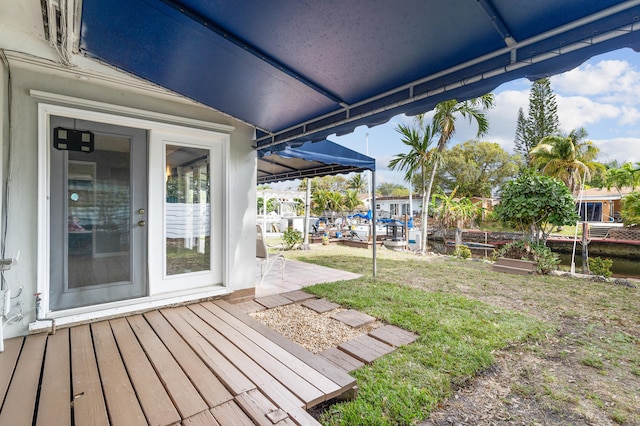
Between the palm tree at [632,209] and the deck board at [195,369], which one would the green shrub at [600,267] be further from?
the palm tree at [632,209]

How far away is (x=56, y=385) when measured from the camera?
1.92m

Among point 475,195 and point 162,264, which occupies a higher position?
point 475,195

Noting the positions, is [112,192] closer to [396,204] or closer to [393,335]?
[393,335]

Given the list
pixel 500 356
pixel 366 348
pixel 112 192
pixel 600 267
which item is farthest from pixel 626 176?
pixel 112 192

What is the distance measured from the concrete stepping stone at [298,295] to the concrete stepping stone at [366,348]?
1428 millimetres

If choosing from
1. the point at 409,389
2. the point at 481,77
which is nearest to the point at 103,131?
the point at 481,77

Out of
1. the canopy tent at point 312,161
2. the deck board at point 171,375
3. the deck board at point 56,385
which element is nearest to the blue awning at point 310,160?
the canopy tent at point 312,161

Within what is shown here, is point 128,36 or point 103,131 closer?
point 128,36

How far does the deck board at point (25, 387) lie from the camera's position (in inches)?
64.2

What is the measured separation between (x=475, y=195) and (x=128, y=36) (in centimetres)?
2864

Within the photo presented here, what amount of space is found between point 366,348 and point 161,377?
5.67 feet

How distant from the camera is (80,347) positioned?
2445 mm

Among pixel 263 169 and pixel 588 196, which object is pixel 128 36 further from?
pixel 588 196

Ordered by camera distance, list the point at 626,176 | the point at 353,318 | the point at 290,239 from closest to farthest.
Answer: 1. the point at 353,318
2. the point at 290,239
3. the point at 626,176
